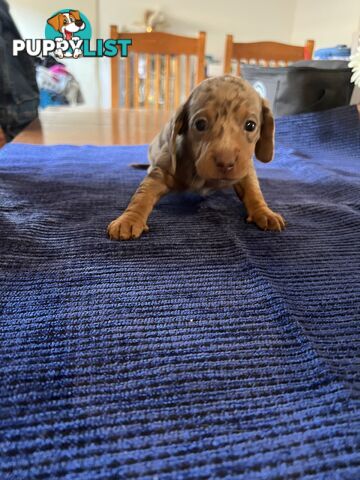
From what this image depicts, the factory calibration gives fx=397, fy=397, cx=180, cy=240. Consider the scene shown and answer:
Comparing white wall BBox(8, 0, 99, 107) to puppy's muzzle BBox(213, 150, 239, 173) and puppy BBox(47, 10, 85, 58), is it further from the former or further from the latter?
puppy's muzzle BBox(213, 150, 239, 173)

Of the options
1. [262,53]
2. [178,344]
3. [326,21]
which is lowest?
[178,344]

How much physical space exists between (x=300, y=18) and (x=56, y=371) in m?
4.78

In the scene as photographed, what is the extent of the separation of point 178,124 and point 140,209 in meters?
0.21

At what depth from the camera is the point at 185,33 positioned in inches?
171

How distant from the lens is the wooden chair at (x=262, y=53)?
215 centimetres

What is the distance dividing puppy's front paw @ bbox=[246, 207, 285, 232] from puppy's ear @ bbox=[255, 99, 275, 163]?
145 millimetres

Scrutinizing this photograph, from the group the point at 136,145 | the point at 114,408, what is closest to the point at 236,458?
the point at 114,408

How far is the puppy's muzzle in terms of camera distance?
2.27 ft

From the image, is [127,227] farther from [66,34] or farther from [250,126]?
[66,34]

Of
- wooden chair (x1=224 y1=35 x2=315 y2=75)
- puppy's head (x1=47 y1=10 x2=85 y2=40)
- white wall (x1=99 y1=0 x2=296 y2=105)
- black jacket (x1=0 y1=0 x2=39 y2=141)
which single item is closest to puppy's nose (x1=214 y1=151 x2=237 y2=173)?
black jacket (x1=0 y1=0 x2=39 y2=141)

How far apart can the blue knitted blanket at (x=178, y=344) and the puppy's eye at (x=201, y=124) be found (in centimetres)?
17

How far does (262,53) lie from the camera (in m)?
2.24

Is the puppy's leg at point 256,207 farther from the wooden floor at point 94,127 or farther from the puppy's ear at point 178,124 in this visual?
the wooden floor at point 94,127

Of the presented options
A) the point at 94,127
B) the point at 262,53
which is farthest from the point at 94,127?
the point at 262,53
